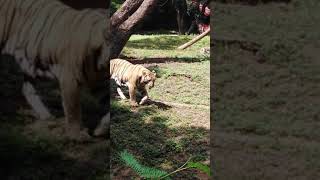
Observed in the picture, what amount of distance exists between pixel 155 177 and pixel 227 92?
953 millimetres

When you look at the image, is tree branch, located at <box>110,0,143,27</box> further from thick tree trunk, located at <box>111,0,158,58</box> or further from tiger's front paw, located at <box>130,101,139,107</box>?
tiger's front paw, located at <box>130,101,139,107</box>

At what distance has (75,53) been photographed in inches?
39.8

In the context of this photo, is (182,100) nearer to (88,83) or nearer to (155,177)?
(155,177)

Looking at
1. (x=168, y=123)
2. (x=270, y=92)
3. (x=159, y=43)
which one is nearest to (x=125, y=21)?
(x=168, y=123)

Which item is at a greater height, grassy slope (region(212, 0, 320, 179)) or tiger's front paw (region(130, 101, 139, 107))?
grassy slope (region(212, 0, 320, 179))

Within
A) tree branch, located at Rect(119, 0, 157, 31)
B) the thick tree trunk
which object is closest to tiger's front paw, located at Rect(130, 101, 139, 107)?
the thick tree trunk

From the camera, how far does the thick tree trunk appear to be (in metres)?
5.12

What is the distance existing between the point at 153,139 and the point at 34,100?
4.12 metres

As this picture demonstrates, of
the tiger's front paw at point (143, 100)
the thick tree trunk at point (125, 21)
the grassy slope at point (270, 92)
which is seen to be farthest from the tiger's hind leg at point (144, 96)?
the grassy slope at point (270, 92)

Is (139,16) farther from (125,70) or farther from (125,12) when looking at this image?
(125,70)

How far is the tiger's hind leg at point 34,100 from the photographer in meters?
1.10

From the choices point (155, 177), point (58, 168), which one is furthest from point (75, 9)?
point (155, 177)

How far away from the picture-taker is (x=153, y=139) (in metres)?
5.19

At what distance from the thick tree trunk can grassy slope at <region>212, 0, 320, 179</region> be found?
4472mm
